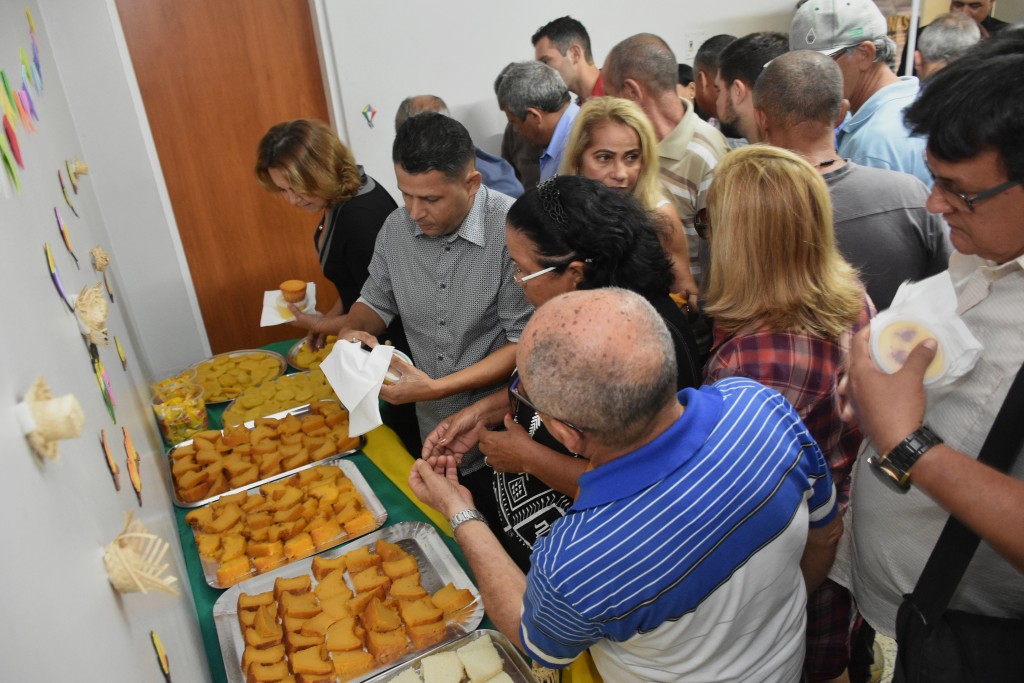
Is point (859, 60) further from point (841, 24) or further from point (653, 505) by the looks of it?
point (653, 505)

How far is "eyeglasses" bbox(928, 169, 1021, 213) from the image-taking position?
1.03 m

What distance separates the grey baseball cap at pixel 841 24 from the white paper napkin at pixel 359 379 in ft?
7.41

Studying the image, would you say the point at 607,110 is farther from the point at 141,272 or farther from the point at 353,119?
the point at 141,272

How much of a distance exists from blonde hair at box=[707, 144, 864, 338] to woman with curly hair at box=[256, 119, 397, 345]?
1.45 meters

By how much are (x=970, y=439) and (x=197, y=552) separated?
1.93m

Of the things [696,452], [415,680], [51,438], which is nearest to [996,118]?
[696,452]

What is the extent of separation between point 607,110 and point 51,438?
2.12 metres

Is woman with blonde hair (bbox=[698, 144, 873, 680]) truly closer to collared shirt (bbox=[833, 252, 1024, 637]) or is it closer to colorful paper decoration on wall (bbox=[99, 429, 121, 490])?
collared shirt (bbox=[833, 252, 1024, 637])

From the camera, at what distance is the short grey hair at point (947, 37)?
373 centimetres

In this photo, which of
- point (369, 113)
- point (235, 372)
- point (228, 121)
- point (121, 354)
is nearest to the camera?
point (121, 354)

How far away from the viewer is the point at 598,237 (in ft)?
5.08

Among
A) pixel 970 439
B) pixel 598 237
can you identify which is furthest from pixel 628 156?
pixel 970 439

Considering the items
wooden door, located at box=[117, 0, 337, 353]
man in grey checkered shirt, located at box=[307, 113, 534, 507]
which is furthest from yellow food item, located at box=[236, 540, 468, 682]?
wooden door, located at box=[117, 0, 337, 353]

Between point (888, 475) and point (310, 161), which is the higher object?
point (310, 161)
